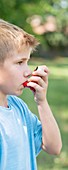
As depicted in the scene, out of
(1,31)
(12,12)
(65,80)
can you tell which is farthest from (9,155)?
(65,80)

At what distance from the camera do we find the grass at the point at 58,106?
6180mm

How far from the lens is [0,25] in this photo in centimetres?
237

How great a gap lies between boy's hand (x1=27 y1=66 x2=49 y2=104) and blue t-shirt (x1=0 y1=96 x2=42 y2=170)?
11cm

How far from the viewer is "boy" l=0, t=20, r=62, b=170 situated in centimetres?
229

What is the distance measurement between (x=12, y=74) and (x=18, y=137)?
0.87 feet

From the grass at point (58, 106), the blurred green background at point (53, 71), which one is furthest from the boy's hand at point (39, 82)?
the grass at point (58, 106)

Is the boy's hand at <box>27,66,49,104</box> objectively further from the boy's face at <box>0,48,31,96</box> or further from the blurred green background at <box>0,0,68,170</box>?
the blurred green background at <box>0,0,68,170</box>

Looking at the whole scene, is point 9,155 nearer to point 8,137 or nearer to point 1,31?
point 8,137

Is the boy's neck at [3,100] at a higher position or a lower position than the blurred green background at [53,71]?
higher

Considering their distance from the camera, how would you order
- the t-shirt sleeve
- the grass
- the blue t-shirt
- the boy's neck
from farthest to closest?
1. the grass
2. the t-shirt sleeve
3. the boy's neck
4. the blue t-shirt

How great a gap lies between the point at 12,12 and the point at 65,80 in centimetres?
1211

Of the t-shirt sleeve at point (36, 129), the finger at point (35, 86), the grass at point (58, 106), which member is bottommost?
the grass at point (58, 106)

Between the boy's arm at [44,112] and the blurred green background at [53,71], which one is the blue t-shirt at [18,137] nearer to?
the boy's arm at [44,112]

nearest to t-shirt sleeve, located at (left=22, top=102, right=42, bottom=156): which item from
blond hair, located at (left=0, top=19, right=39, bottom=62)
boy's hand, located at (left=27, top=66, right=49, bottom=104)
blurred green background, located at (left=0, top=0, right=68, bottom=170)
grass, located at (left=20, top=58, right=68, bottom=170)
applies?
boy's hand, located at (left=27, top=66, right=49, bottom=104)
